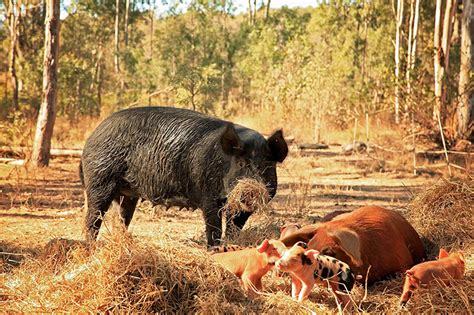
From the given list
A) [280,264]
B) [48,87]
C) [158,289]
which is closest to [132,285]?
[158,289]

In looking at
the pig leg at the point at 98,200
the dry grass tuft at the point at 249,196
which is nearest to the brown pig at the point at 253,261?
the dry grass tuft at the point at 249,196

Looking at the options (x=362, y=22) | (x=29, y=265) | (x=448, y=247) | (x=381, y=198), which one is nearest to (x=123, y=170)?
(x=29, y=265)

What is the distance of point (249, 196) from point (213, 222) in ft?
1.79

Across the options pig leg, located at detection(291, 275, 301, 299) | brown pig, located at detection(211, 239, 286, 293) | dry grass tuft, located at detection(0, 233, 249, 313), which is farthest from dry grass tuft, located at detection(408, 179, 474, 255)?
dry grass tuft, located at detection(0, 233, 249, 313)

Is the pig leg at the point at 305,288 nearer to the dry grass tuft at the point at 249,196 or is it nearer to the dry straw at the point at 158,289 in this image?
the dry straw at the point at 158,289

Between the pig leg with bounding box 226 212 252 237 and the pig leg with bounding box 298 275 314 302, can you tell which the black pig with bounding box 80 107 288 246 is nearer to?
the pig leg with bounding box 226 212 252 237

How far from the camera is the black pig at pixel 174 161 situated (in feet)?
19.9

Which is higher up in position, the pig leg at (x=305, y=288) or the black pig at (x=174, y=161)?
the black pig at (x=174, y=161)

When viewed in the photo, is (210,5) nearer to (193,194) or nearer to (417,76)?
(417,76)

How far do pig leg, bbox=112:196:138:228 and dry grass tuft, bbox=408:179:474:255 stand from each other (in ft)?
9.36

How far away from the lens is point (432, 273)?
4.74 metres

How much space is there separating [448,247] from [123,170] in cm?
308

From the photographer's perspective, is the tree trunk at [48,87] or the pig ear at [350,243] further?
the tree trunk at [48,87]

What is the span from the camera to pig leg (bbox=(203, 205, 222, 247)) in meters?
6.17
